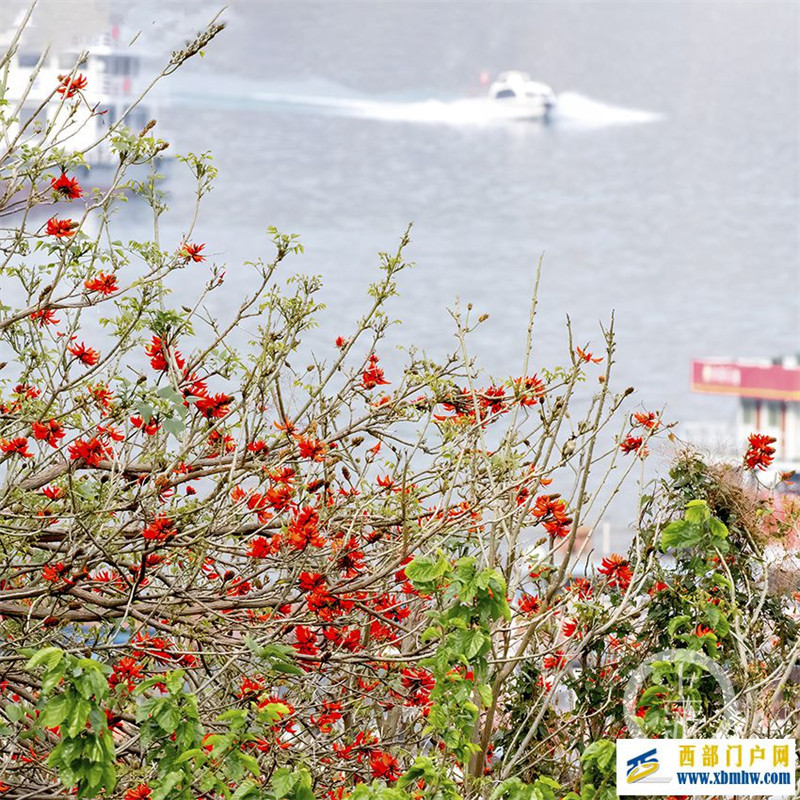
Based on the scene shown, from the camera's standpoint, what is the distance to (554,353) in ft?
107

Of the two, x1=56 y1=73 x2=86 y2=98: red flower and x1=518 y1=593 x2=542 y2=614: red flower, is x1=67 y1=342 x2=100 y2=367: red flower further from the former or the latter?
x1=518 y1=593 x2=542 y2=614: red flower

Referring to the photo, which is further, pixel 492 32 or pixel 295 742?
pixel 492 32

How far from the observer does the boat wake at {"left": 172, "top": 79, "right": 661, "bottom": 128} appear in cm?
3117

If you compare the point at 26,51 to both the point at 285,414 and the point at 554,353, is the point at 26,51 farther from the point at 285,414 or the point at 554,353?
the point at 285,414

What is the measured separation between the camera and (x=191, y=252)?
8.87 ft

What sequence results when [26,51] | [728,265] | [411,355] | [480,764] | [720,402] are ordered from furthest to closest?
[728,265] → [720,402] → [26,51] → [411,355] → [480,764]

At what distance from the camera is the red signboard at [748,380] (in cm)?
2986

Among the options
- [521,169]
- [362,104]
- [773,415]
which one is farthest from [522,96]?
[773,415]

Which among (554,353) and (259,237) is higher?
(259,237)

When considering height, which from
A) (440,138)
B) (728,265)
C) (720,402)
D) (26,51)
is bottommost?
(720,402)

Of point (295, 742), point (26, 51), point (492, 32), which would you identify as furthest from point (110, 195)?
point (492, 32)

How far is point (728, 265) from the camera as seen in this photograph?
116 ft

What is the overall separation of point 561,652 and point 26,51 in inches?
Result: 869

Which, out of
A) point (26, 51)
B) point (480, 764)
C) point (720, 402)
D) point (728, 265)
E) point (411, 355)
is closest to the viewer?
point (480, 764)
